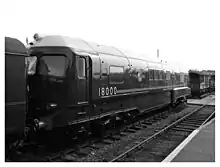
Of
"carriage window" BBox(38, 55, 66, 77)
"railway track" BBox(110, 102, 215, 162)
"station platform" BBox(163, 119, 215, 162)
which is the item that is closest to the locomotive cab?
"carriage window" BBox(38, 55, 66, 77)

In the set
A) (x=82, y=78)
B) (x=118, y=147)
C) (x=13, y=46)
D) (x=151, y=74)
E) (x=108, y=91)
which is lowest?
(x=118, y=147)

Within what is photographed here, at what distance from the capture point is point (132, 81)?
10.4 meters

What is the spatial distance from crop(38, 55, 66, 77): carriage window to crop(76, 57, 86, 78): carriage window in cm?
44

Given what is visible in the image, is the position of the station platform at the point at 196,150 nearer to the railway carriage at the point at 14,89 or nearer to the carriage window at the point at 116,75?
the carriage window at the point at 116,75

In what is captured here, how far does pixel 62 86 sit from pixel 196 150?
4752mm

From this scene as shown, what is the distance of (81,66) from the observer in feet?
24.5

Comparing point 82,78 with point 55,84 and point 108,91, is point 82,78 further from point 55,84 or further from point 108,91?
point 108,91

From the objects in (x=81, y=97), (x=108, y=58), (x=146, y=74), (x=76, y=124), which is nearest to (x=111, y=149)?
(x=76, y=124)

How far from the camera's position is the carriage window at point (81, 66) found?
7309 mm

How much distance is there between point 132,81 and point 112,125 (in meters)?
2.13

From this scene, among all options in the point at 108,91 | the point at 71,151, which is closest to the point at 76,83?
the point at 108,91

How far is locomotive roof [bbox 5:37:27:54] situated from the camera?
548cm

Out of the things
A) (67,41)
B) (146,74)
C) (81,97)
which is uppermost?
(67,41)

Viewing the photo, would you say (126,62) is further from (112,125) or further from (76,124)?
(76,124)
